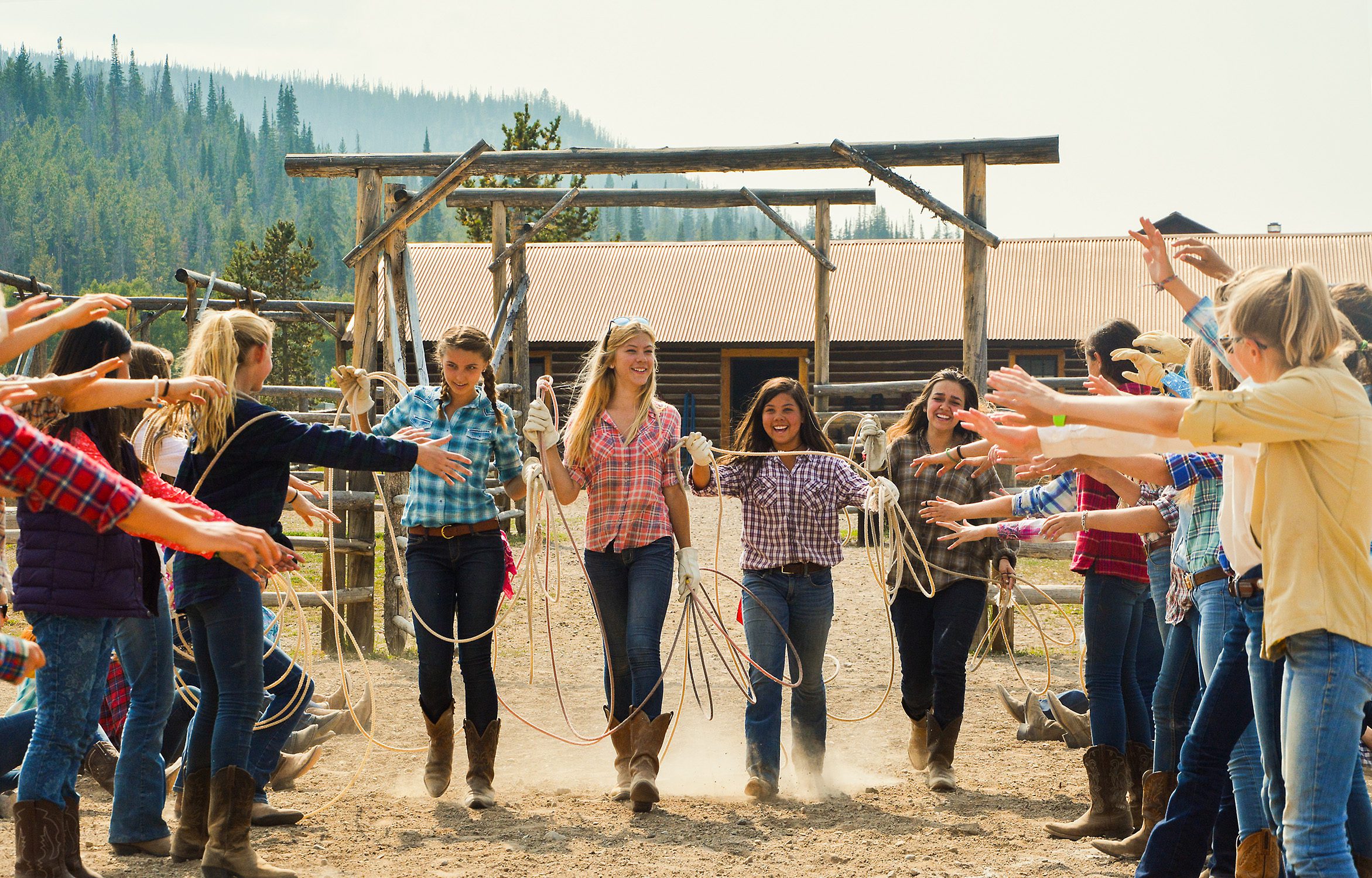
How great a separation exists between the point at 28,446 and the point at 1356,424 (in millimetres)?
2619

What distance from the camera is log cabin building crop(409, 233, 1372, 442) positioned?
20.7 meters

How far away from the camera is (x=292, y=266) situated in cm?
3494

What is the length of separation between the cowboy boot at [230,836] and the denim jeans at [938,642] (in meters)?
2.38

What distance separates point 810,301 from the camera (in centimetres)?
2162

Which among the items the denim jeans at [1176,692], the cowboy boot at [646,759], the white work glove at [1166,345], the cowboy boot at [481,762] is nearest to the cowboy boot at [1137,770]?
the denim jeans at [1176,692]

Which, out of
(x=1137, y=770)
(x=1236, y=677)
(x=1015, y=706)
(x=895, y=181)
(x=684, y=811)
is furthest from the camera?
(x=895, y=181)

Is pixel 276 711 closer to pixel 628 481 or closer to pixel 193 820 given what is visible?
pixel 193 820

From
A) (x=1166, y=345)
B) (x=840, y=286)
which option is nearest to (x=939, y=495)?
(x=1166, y=345)

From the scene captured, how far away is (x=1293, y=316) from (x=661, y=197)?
743 centimetres

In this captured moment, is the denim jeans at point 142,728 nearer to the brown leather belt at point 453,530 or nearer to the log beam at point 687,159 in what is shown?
the brown leather belt at point 453,530

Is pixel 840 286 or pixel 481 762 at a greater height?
pixel 840 286

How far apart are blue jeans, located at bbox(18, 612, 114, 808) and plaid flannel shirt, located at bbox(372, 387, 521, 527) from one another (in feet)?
4.06

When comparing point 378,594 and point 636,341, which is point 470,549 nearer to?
point 636,341

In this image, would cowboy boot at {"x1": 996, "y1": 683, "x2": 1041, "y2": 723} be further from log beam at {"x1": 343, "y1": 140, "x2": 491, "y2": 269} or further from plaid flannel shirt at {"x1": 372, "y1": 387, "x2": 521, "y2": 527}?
log beam at {"x1": 343, "y1": 140, "x2": 491, "y2": 269}
